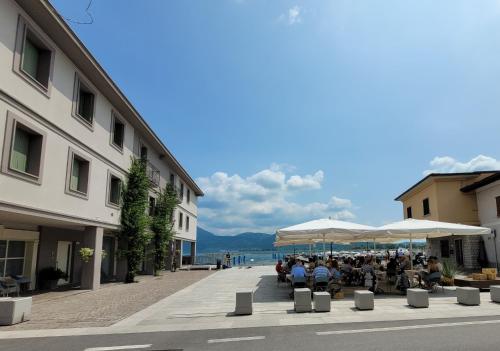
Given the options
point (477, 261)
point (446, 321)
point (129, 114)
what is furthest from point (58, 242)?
point (477, 261)

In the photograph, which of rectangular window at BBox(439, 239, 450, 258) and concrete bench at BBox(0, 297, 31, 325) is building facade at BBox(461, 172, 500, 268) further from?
concrete bench at BBox(0, 297, 31, 325)

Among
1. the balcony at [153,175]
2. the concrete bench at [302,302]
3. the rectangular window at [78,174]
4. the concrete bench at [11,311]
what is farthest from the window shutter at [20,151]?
the balcony at [153,175]

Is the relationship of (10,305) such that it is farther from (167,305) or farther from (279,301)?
(279,301)

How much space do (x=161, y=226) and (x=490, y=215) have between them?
865 inches

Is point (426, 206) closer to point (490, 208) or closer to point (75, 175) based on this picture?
point (490, 208)

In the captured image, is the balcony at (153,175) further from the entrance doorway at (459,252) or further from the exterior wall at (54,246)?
the entrance doorway at (459,252)

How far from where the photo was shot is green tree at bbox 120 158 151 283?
2162cm

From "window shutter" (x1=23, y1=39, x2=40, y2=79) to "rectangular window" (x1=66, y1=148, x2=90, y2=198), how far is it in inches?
135

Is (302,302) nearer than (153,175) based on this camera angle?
Yes

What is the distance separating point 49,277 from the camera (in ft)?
59.1

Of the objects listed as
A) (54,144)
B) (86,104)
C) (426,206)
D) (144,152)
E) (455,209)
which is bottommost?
(455,209)

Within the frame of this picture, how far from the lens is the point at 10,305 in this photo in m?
10.3

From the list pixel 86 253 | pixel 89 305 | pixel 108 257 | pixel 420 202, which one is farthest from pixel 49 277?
pixel 420 202

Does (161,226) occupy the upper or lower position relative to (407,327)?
upper
